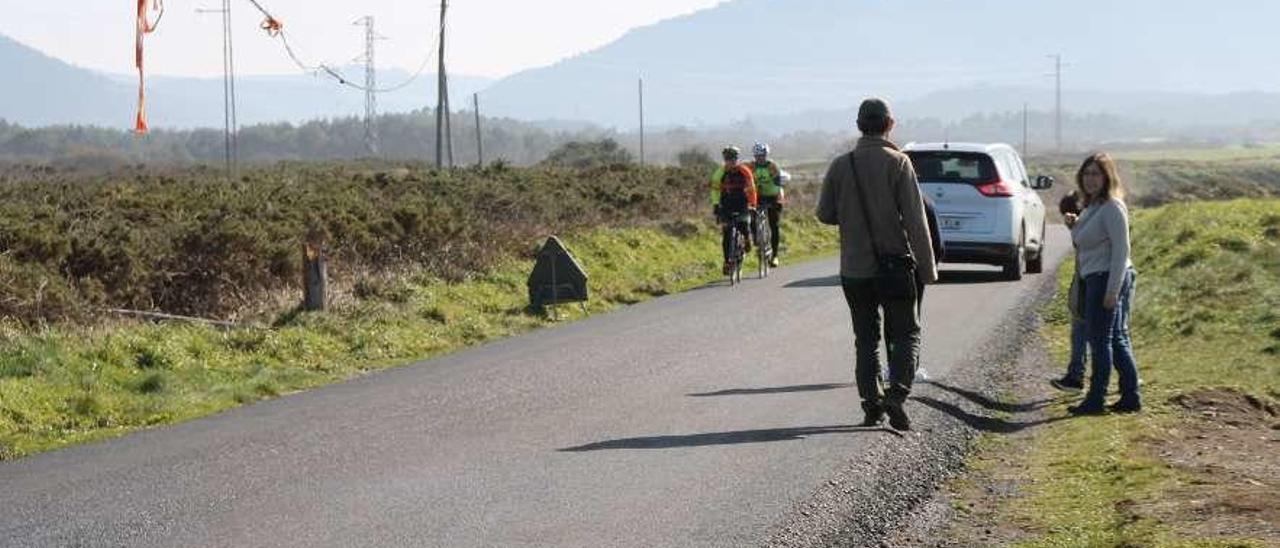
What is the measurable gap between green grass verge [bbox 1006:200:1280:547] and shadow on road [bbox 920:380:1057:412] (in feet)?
2.15

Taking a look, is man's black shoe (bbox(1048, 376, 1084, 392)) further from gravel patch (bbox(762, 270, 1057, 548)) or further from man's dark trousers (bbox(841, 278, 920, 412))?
man's dark trousers (bbox(841, 278, 920, 412))

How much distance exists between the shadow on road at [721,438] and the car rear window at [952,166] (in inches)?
497

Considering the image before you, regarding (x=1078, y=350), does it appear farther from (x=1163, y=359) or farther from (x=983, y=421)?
(x=1163, y=359)

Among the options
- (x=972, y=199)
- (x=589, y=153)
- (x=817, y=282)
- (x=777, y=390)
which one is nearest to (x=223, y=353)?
(x=777, y=390)

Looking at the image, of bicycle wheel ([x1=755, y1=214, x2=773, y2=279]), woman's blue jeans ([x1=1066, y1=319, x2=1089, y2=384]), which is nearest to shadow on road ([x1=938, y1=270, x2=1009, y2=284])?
bicycle wheel ([x1=755, y1=214, x2=773, y2=279])

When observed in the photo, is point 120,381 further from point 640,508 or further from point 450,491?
point 640,508

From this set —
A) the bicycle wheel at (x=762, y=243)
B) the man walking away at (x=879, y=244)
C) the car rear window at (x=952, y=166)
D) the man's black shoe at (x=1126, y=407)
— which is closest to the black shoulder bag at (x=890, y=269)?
the man walking away at (x=879, y=244)

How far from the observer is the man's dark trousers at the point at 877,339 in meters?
10.5

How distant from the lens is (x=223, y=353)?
15.2 metres

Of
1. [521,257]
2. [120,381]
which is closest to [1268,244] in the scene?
[521,257]

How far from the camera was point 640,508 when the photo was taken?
328 inches

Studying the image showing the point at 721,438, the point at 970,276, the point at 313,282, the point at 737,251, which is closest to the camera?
the point at 721,438

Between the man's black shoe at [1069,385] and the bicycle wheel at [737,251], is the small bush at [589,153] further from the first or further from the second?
the man's black shoe at [1069,385]

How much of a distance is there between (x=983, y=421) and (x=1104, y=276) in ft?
4.73
